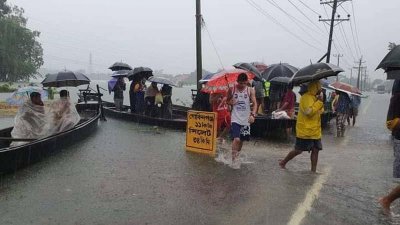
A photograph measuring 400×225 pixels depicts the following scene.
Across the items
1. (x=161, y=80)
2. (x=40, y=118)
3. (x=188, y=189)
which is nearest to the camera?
(x=188, y=189)

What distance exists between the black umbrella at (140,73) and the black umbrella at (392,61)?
11.1 m

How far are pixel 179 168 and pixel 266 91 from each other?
949 centimetres

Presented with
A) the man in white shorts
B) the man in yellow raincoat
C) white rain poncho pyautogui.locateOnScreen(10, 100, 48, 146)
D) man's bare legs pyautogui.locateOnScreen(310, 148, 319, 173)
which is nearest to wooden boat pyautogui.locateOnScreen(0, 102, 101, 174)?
white rain poncho pyautogui.locateOnScreen(10, 100, 48, 146)

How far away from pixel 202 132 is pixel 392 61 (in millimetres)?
4813

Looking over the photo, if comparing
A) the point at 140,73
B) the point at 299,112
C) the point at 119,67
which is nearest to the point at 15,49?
the point at 119,67

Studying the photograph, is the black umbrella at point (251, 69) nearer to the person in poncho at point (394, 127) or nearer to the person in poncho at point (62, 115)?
the person in poncho at point (62, 115)

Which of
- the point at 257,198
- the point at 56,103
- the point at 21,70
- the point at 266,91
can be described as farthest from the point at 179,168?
the point at 21,70

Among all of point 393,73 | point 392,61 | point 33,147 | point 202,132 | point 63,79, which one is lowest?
point 33,147

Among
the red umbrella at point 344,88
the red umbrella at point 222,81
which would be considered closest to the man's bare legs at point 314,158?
the red umbrella at point 222,81

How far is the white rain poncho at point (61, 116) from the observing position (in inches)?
409

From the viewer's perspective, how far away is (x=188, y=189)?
6789mm

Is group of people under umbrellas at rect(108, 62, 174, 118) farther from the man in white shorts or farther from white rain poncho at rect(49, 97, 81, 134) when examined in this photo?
the man in white shorts

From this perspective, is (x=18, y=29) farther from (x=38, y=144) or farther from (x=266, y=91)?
(x=38, y=144)

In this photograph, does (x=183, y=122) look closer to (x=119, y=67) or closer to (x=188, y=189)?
(x=188, y=189)
